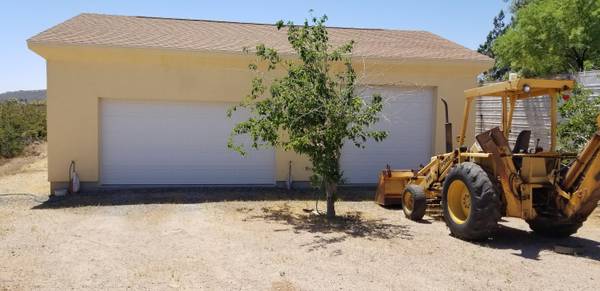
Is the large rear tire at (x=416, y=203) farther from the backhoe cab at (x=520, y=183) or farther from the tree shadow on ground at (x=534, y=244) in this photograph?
the tree shadow on ground at (x=534, y=244)

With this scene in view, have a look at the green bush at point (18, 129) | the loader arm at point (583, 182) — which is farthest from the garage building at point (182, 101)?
the green bush at point (18, 129)

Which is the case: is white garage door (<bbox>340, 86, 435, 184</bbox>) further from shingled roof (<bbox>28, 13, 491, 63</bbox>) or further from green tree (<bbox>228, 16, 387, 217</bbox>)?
green tree (<bbox>228, 16, 387, 217</bbox>)

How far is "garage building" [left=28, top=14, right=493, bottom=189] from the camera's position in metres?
11.7

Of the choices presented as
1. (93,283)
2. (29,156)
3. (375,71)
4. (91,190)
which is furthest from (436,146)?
(29,156)

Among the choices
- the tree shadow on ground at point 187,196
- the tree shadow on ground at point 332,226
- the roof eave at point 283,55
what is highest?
the roof eave at point 283,55

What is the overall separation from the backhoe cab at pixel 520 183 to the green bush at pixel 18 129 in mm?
17290

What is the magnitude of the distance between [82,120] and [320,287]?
27.0 ft

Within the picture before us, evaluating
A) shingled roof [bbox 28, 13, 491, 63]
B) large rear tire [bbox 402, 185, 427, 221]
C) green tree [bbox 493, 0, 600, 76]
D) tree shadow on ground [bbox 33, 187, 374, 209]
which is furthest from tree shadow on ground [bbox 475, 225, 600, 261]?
green tree [bbox 493, 0, 600, 76]

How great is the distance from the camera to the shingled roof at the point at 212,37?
11.9m

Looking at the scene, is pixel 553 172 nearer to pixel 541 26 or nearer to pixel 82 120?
pixel 82 120

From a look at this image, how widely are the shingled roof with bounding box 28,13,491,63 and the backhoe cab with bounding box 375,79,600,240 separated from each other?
5.42 m

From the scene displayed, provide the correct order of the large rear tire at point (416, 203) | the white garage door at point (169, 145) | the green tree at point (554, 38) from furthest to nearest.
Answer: the green tree at point (554, 38)
the white garage door at point (169, 145)
the large rear tire at point (416, 203)

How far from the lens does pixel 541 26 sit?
1697 cm

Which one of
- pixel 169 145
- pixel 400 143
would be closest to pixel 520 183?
pixel 400 143
